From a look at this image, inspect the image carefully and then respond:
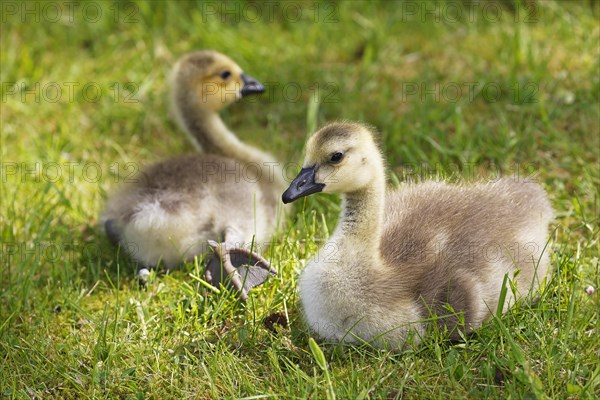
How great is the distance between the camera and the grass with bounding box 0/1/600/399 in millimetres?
2713

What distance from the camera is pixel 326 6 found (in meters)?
5.44

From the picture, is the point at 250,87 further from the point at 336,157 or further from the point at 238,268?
the point at 336,157

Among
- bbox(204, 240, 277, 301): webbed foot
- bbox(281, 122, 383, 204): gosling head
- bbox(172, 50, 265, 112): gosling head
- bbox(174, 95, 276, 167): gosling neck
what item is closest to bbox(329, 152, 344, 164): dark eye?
bbox(281, 122, 383, 204): gosling head

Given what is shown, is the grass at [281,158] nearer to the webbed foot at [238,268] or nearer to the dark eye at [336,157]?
the webbed foot at [238,268]

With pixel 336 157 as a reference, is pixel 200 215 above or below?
below

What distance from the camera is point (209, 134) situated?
4246mm

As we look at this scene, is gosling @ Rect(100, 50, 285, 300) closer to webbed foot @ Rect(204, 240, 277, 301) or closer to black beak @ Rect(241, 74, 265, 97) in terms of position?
webbed foot @ Rect(204, 240, 277, 301)

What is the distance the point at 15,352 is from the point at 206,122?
5.62 feet

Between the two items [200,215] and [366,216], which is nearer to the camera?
[366,216]

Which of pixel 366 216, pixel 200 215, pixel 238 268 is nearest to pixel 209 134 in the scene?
pixel 200 215

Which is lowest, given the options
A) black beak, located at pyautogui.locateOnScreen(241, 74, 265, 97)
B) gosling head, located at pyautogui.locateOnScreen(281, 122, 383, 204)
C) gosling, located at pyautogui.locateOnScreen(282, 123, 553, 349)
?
gosling, located at pyautogui.locateOnScreen(282, 123, 553, 349)

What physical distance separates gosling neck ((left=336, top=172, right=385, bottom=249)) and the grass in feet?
1.24

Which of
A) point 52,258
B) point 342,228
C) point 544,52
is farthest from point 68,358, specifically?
point 544,52

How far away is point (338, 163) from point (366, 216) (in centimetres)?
20
